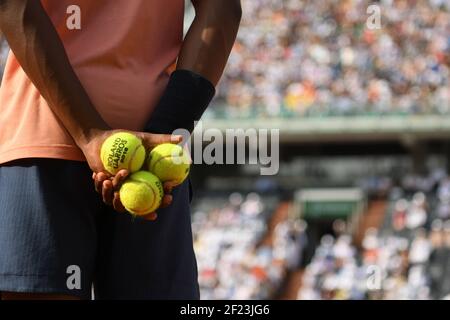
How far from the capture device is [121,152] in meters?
2.03

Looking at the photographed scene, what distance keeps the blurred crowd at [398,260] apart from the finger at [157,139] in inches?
498

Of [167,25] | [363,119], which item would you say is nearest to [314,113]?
[363,119]

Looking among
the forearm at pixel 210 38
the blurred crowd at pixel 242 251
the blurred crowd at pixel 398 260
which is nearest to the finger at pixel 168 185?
the forearm at pixel 210 38

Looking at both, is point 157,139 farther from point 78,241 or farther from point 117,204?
point 78,241

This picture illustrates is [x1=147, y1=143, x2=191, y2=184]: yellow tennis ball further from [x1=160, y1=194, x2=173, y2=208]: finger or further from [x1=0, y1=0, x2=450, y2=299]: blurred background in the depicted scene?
[x1=0, y1=0, x2=450, y2=299]: blurred background

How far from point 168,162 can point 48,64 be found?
32 cm

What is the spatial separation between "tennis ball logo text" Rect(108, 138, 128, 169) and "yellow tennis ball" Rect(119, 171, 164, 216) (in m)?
0.05

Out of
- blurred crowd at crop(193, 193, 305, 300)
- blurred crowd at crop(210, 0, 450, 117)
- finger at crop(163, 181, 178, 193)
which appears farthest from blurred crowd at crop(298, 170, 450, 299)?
finger at crop(163, 181, 178, 193)

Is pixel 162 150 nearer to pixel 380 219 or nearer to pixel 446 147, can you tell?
pixel 380 219

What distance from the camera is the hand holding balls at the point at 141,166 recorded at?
6.72 ft

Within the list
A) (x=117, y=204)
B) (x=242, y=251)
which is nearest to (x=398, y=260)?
(x=242, y=251)

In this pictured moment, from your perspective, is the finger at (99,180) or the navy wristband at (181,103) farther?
the navy wristband at (181,103)

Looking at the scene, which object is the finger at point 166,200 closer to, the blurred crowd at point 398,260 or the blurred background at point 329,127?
the blurred crowd at point 398,260

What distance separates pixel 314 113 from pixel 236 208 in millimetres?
4017
